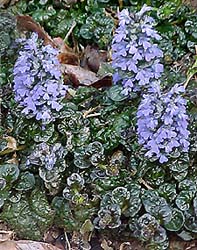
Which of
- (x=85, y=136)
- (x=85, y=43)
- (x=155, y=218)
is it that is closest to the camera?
(x=155, y=218)

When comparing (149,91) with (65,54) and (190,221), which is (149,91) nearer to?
(190,221)

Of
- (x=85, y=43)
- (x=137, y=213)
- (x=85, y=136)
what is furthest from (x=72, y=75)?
(x=137, y=213)

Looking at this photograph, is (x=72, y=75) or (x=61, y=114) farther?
(x=72, y=75)

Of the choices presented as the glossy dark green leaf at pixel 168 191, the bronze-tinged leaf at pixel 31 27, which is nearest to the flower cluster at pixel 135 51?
the glossy dark green leaf at pixel 168 191

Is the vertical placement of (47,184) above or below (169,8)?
below

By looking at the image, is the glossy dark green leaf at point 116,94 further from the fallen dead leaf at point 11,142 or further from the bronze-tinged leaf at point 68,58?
the bronze-tinged leaf at point 68,58

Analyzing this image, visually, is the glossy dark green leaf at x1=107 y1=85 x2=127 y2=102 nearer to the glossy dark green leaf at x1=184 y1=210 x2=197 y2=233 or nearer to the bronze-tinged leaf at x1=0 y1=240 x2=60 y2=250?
the glossy dark green leaf at x1=184 y1=210 x2=197 y2=233

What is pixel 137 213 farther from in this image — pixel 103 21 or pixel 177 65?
pixel 103 21
